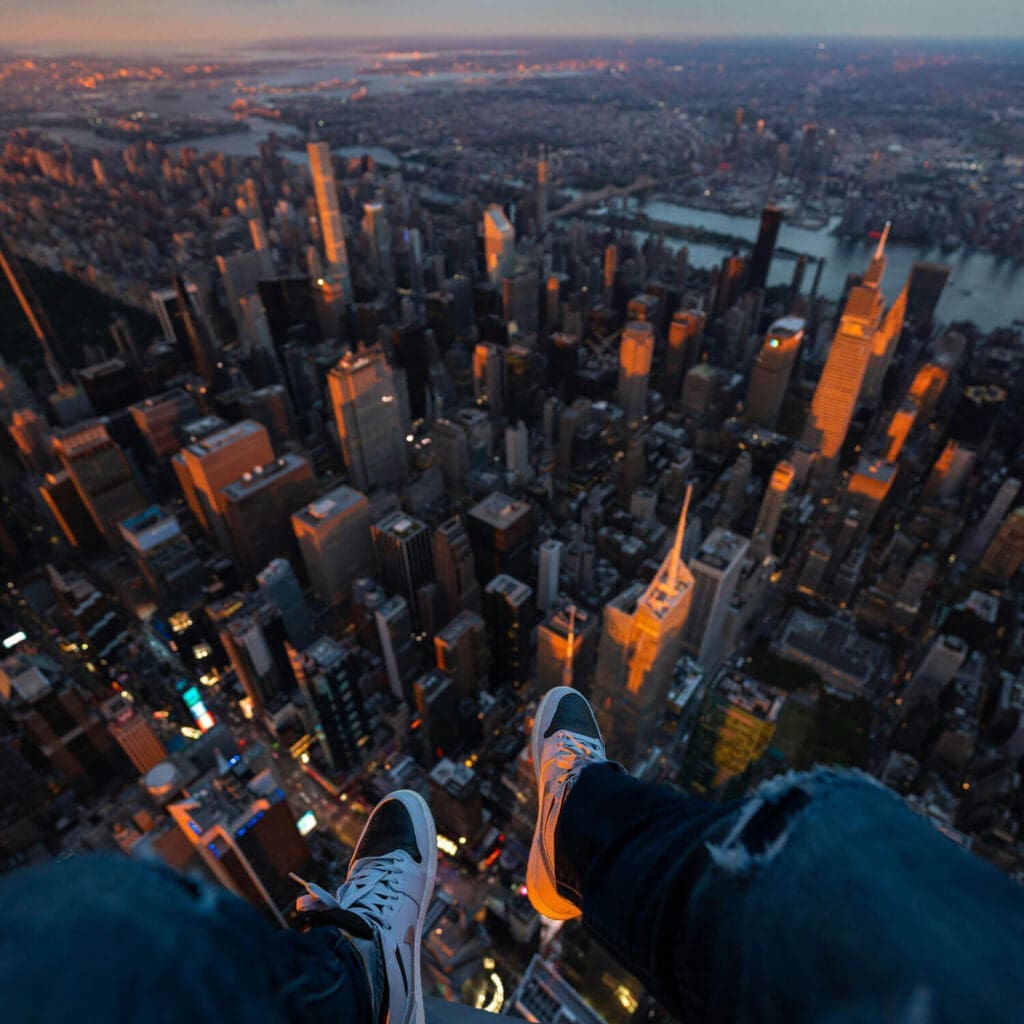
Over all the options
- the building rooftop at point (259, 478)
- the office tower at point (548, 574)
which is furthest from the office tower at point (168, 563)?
the office tower at point (548, 574)

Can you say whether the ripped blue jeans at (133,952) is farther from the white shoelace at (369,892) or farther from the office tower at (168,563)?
the office tower at (168,563)

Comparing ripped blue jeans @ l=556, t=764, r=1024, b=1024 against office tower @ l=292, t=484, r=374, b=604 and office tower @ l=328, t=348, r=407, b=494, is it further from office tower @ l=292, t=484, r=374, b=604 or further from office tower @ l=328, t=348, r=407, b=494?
office tower @ l=328, t=348, r=407, b=494

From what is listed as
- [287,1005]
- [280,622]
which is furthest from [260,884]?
[287,1005]

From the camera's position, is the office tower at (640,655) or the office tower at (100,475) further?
the office tower at (100,475)

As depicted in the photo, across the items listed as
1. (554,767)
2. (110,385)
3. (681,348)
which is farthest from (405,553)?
(681,348)

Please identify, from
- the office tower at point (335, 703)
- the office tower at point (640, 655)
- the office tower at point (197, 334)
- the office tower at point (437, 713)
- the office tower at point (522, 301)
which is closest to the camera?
the office tower at point (640, 655)

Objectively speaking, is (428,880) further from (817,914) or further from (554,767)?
(817,914)

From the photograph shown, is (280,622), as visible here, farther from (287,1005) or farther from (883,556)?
(883,556)
